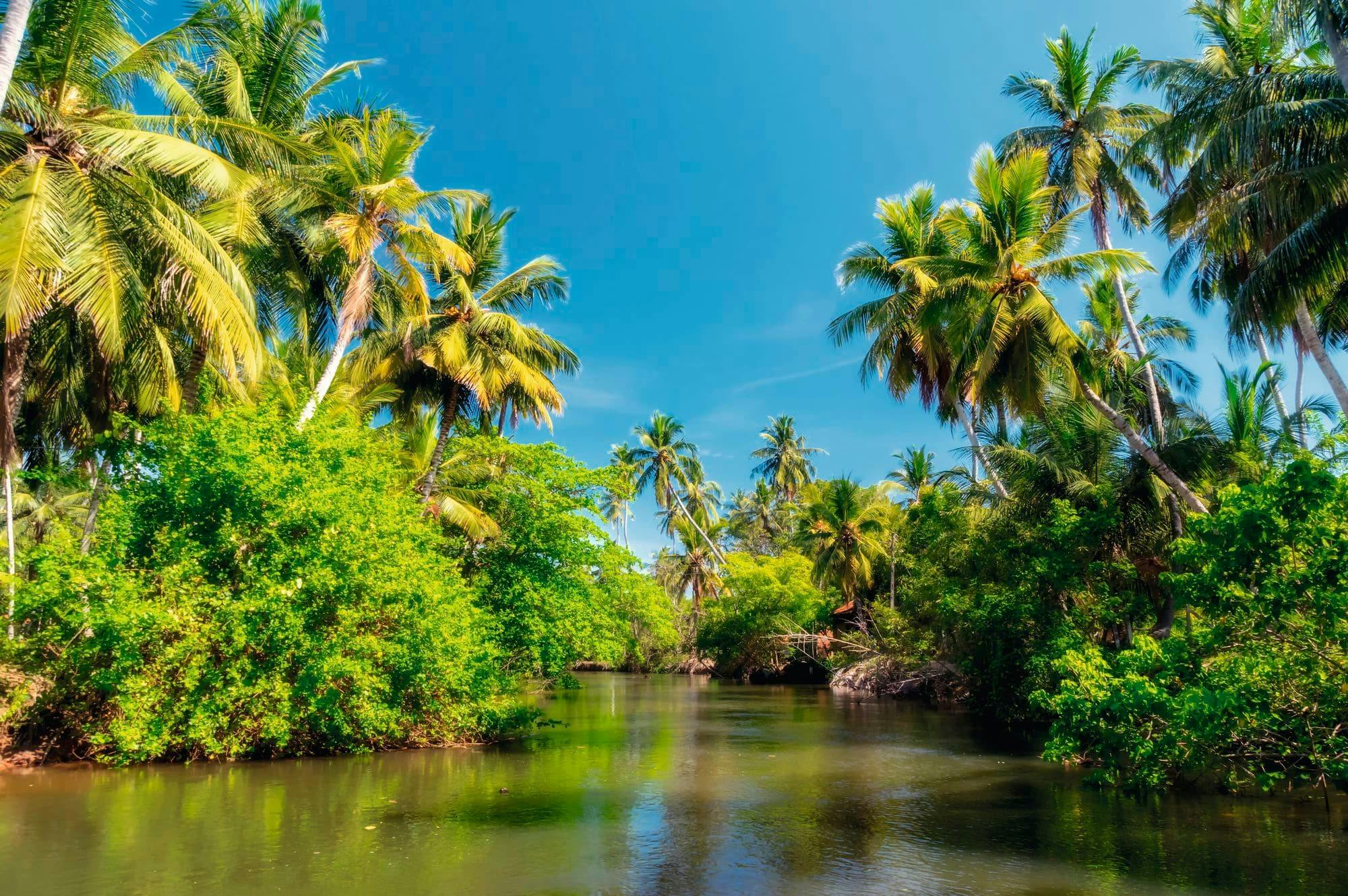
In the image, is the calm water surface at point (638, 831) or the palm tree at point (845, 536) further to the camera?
the palm tree at point (845, 536)

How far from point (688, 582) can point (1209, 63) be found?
123 ft

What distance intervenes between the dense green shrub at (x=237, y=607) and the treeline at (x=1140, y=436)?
10195 millimetres

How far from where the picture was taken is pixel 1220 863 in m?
6.92

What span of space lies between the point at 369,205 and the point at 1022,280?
13.3 meters

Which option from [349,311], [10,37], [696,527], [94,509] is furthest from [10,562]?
[696,527]

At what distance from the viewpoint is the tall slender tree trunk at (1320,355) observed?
42.4 feet

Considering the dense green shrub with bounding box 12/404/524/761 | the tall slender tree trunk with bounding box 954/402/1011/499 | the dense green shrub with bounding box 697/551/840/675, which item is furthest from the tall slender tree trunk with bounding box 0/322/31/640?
the dense green shrub with bounding box 697/551/840/675

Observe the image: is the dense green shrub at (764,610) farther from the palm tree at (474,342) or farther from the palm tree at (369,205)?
the palm tree at (369,205)

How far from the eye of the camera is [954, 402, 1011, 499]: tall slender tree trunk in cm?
2025

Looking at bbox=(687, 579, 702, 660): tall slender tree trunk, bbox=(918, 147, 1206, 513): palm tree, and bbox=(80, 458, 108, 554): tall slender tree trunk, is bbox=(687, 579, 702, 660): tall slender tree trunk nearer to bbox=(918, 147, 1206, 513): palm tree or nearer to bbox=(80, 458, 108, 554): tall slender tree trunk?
bbox=(918, 147, 1206, 513): palm tree

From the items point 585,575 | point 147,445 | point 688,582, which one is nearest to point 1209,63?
point 585,575

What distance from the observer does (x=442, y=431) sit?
19.3 meters

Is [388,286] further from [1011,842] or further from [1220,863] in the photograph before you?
[1220,863]

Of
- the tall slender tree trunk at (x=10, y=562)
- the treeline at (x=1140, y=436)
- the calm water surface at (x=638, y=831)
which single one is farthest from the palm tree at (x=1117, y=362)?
the tall slender tree trunk at (x=10, y=562)
